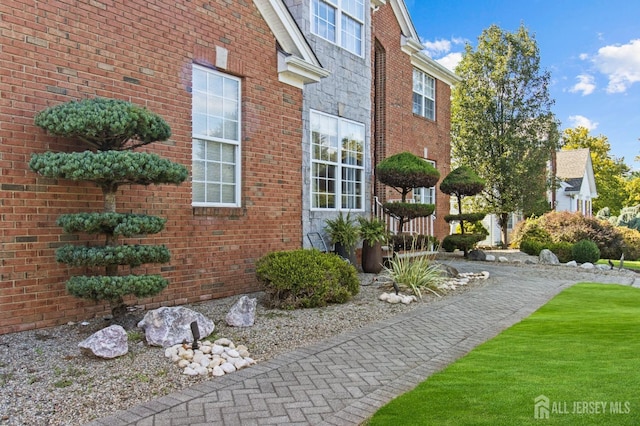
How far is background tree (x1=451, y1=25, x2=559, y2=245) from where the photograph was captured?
19891 millimetres

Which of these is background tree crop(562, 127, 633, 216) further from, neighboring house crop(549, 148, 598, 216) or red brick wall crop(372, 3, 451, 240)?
red brick wall crop(372, 3, 451, 240)

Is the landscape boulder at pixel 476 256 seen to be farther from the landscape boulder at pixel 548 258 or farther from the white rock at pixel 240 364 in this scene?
the white rock at pixel 240 364

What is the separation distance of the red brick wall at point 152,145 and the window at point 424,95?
8.20m

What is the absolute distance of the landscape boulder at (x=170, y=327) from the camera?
4836mm

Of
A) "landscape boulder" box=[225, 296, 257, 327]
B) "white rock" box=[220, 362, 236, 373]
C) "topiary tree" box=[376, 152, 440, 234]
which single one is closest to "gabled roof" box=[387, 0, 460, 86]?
"topiary tree" box=[376, 152, 440, 234]

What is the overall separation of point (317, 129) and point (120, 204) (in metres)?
5.24

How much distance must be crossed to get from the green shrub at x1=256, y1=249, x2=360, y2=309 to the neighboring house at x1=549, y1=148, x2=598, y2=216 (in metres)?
29.2

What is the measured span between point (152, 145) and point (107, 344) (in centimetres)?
307

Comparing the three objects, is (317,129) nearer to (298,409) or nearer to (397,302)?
(397,302)

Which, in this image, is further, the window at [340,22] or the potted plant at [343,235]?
the window at [340,22]

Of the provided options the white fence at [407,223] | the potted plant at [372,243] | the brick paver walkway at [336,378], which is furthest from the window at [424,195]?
the brick paver walkway at [336,378]

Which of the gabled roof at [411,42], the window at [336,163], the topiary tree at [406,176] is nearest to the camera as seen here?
the window at [336,163]

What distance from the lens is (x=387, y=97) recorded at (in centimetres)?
1424

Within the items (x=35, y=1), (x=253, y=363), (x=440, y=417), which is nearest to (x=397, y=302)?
(x=253, y=363)
